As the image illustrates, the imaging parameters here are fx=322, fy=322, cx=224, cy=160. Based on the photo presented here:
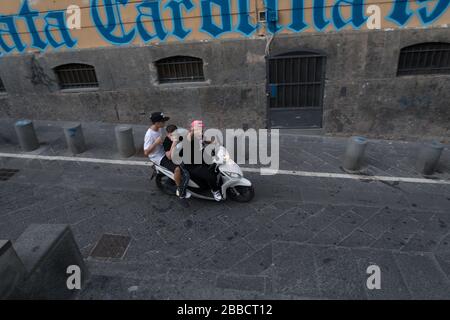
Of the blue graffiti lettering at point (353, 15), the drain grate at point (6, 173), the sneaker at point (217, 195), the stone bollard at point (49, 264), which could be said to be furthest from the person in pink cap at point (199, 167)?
the blue graffiti lettering at point (353, 15)

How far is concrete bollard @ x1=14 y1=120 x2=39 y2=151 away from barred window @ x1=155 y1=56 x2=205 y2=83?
10.8 ft

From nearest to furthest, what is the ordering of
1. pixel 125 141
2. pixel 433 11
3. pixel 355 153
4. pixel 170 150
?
pixel 170 150 < pixel 355 153 < pixel 433 11 < pixel 125 141

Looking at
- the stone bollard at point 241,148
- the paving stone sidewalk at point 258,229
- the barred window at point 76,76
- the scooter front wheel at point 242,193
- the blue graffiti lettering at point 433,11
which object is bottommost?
the paving stone sidewalk at point 258,229

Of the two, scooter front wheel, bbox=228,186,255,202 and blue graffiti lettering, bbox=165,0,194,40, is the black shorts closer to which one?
scooter front wheel, bbox=228,186,255,202

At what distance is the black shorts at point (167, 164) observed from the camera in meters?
5.25

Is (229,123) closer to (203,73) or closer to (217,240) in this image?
(203,73)

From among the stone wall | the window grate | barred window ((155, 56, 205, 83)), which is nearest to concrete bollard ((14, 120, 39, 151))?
the stone wall

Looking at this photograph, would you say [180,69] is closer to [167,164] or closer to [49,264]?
[167,164]

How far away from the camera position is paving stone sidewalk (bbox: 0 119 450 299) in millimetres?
3803

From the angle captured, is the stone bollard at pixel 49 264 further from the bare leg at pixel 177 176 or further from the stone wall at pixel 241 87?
the stone wall at pixel 241 87

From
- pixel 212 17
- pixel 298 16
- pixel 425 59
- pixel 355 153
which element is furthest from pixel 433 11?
pixel 212 17

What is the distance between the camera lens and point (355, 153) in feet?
20.4

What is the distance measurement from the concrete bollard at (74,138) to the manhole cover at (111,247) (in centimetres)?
329

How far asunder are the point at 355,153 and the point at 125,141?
15.5 feet
